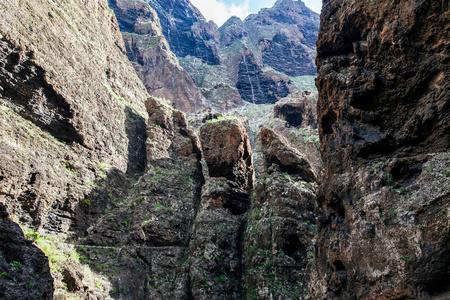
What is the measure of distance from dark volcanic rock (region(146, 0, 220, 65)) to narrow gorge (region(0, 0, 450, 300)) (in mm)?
58561

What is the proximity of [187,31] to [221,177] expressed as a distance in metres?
90.6

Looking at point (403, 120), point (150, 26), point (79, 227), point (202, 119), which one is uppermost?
point (150, 26)

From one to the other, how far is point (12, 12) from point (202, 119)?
31122mm

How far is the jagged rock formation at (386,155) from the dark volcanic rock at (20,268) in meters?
12.1

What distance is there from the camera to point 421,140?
33.9 ft

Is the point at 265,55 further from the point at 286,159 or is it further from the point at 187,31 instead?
the point at 286,159

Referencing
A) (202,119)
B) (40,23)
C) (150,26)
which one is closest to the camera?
(40,23)

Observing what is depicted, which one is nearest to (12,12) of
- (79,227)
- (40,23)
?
A: (40,23)

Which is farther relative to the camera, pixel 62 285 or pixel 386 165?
pixel 62 285

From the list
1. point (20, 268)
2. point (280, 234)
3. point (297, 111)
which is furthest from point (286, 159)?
point (297, 111)

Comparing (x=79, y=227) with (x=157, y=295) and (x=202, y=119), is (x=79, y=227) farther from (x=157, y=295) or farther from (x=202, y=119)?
(x=202, y=119)

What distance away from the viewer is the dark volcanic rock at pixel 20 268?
11016mm

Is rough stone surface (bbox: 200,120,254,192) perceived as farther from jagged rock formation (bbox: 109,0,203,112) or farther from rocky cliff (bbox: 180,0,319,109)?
rocky cliff (bbox: 180,0,319,109)

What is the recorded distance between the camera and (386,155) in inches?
444
